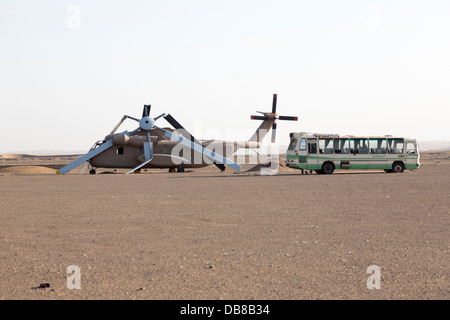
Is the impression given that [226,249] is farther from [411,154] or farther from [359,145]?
[411,154]

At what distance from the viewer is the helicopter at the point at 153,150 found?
37.7m

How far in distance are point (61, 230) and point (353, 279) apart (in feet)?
20.6

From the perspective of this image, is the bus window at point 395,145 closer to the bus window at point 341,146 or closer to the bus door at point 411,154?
the bus door at point 411,154

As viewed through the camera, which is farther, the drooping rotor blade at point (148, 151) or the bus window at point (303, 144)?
the drooping rotor blade at point (148, 151)

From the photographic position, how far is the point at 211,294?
570 cm

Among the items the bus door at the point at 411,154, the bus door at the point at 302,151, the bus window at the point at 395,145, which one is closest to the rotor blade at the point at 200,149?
the bus door at the point at 302,151

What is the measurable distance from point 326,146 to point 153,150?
43.7ft

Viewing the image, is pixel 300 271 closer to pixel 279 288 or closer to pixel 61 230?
pixel 279 288

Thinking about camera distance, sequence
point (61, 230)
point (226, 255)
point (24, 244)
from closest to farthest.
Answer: point (226, 255)
point (24, 244)
point (61, 230)

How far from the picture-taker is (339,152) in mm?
34188

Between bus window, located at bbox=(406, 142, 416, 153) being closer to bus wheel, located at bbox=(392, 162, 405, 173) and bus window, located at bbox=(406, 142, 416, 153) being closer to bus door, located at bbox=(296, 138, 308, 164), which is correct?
bus wheel, located at bbox=(392, 162, 405, 173)

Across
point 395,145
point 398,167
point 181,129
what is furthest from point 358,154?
point 181,129
